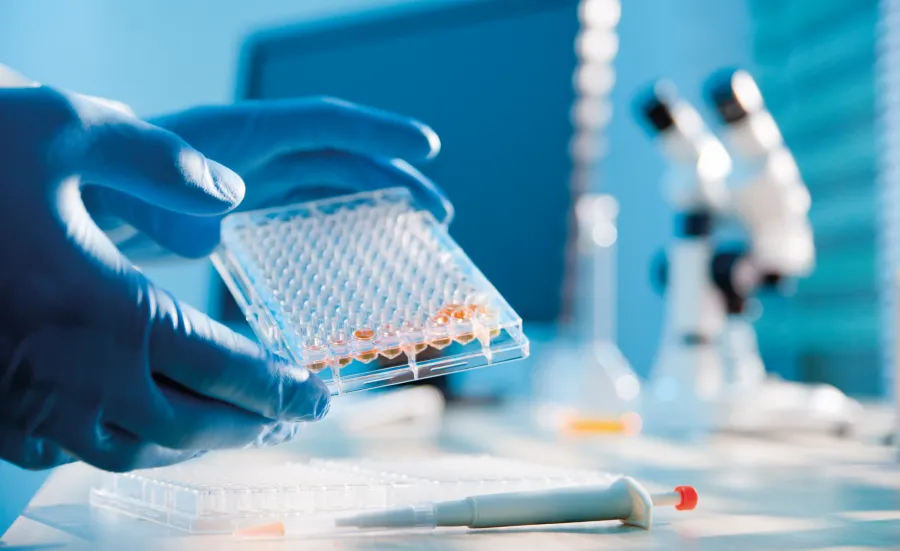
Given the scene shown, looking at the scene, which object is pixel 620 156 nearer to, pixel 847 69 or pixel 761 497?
pixel 847 69

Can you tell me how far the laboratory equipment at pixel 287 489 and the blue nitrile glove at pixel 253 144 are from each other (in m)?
0.22

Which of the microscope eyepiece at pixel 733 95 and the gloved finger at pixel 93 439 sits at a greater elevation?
the microscope eyepiece at pixel 733 95

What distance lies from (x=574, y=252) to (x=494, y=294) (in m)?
0.88

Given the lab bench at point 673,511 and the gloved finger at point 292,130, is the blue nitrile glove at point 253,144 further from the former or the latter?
the lab bench at point 673,511

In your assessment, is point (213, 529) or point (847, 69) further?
point (847, 69)

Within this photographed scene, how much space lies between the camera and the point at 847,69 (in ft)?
11.0

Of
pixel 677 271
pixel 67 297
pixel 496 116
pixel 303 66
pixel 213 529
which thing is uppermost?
pixel 303 66

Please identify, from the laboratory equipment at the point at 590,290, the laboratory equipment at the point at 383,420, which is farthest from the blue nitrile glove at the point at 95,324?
the laboratory equipment at the point at 590,290

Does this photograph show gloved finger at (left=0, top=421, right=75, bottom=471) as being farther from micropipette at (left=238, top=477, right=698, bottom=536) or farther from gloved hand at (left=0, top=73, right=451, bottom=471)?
micropipette at (left=238, top=477, right=698, bottom=536)

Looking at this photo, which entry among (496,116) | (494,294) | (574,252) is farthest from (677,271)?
(494,294)

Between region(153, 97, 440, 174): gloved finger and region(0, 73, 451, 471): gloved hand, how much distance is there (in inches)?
5.5

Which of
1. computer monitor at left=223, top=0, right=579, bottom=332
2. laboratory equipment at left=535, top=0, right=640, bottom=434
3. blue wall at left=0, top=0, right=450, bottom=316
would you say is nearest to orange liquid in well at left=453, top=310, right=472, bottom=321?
laboratory equipment at left=535, top=0, right=640, bottom=434

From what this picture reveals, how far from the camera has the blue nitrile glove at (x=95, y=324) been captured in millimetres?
434

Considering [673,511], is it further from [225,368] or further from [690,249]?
[690,249]
